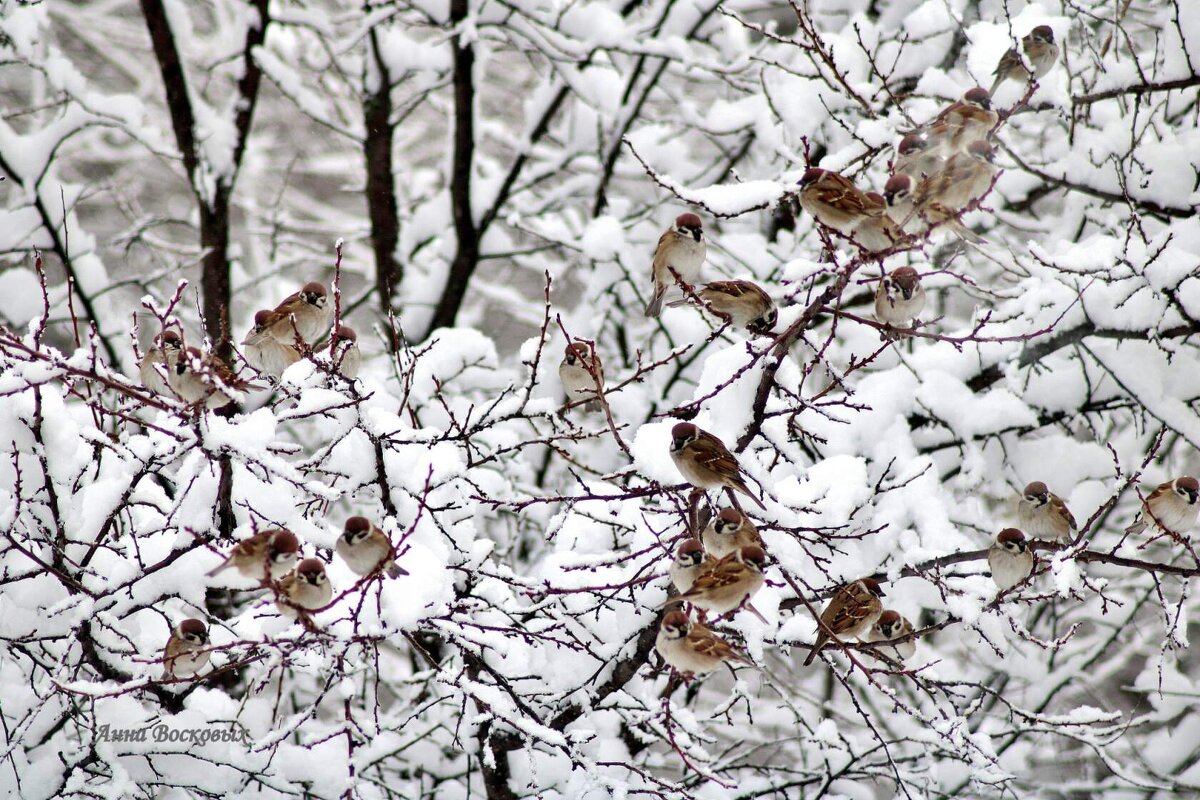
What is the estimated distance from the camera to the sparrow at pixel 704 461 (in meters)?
2.89

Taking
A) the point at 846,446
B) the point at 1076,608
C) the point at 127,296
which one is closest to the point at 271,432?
the point at 846,446

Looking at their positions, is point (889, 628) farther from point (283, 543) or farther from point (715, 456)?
point (283, 543)

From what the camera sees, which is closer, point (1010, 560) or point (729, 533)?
point (729, 533)

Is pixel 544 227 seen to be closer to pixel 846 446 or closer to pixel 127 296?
pixel 846 446

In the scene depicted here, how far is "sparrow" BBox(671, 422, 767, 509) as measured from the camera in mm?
2887

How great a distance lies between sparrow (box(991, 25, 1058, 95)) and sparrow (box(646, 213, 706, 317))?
1676 millimetres

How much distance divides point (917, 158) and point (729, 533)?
1611 millimetres

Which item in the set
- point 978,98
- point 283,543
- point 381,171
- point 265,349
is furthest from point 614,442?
point 381,171

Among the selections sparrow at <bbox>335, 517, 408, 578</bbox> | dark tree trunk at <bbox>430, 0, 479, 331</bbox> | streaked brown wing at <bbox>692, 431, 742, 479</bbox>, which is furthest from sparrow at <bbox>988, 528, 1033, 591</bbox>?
dark tree trunk at <bbox>430, 0, 479, 331</bbox>

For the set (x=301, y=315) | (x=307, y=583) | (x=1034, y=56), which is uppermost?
(x=1034, y=56)

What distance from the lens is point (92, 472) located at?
3510 mm

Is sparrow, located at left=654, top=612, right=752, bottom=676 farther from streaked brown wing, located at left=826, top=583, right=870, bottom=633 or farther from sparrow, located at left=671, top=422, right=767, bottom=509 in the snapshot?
streaked brown wing, located at left=826, top=583, right=870, bottom=633

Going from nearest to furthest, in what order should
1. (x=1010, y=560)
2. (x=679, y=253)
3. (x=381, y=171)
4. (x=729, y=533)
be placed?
(x=729, y=533)
(x=1010, y=560)
(x=679, y=253)
(x=381, y=171)

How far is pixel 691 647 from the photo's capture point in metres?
2.85
